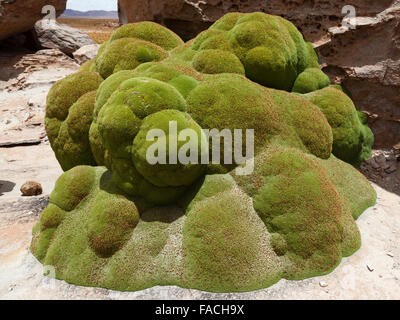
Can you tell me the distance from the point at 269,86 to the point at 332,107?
6.22 ft

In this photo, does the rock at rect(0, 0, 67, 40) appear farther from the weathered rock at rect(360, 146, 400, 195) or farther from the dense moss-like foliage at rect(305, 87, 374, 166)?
the weathered rock at rect(360, 146, 400, 195)

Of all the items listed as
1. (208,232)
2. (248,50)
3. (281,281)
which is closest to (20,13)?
(248,50)

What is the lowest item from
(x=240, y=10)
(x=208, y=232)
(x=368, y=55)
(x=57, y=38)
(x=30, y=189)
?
(x=30, y=189)

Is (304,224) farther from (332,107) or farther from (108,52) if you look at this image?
(108,52)

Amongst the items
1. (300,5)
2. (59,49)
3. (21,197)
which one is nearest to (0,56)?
(59,49)

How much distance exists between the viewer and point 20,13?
18.2m

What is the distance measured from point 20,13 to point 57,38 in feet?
11.7

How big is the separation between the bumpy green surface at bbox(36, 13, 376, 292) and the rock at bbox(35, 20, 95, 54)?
53.7 ft

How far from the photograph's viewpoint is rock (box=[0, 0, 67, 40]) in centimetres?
1756

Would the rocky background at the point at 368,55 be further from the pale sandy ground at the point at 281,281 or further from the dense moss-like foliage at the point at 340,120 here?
the dense moss-like foliage at the point at 340,120

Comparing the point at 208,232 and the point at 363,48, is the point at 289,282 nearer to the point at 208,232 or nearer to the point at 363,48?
the point at 208,232

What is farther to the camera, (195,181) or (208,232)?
(195,181)

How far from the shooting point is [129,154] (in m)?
5.74

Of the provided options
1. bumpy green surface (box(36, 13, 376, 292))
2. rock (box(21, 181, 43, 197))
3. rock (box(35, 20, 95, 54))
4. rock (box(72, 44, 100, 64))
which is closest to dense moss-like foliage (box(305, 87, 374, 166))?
bumpy green surface (box(36, 13, 376, 292))
